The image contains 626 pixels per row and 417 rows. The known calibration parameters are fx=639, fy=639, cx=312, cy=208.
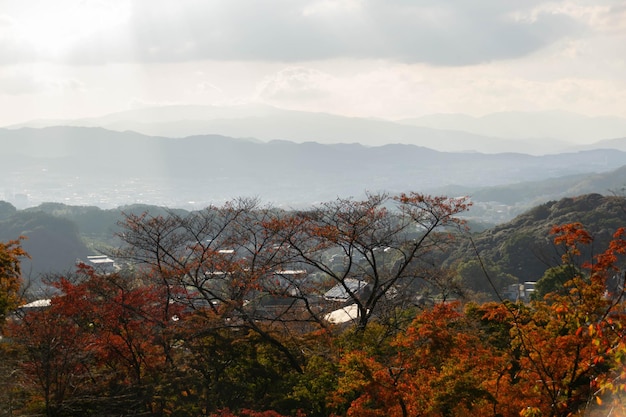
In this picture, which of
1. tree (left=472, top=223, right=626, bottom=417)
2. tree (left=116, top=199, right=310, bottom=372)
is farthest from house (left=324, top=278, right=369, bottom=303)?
tree (left=472, top=223, right=626, bottom=417)

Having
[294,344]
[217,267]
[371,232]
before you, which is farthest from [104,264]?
[294,344]

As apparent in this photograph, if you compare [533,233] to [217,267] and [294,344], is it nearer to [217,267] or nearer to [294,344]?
[217,267]

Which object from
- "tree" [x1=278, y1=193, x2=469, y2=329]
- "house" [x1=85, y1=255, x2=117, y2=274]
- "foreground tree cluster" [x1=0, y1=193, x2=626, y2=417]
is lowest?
"house" [x1=85, y1=255, x2=117, y2=274]

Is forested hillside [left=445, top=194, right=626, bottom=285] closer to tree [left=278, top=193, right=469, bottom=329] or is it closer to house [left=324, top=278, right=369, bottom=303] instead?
house [left=324, top=278, right=369, bottom=303]

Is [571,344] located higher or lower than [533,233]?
higher

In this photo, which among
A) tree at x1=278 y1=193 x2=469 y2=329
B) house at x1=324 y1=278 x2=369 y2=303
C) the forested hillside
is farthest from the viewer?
the forested hillside

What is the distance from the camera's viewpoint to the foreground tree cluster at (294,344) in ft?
28.6

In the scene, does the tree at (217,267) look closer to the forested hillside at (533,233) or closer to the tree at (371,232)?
the tree at (371,232)

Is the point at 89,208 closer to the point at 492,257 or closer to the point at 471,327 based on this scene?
the point at 492,257

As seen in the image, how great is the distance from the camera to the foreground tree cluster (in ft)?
28.6

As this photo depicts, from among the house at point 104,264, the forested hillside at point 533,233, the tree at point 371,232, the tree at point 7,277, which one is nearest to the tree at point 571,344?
the tree at point 371,232

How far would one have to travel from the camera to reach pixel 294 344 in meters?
13.0

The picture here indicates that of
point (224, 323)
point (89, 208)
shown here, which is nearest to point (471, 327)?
point (224, 323)

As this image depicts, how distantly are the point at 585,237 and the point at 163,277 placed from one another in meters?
9.57
